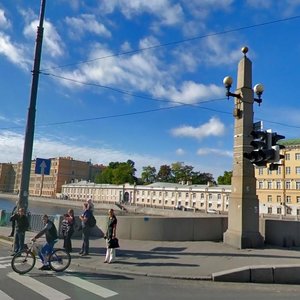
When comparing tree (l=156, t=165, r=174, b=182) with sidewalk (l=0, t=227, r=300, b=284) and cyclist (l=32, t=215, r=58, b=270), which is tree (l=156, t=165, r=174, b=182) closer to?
sidewalk (l=0, t=227, r=300, b=284)

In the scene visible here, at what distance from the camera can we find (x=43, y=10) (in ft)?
46.9

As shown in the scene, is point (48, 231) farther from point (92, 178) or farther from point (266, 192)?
point (92, 178)

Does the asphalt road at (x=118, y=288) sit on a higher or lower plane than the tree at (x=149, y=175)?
lower

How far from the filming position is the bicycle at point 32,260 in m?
9.88

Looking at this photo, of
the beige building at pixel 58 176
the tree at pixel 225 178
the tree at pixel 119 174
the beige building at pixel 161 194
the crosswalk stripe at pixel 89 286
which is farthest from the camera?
the beige building at pixel 58 176

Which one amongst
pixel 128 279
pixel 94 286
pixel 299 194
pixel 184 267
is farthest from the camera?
pixel 299 194

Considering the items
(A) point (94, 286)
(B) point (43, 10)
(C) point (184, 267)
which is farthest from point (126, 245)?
(B) point (43, 10)

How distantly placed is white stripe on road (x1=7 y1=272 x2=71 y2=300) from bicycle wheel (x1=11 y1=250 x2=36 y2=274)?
20 cm

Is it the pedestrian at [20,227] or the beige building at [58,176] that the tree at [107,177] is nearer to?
the beige building at [58,176]

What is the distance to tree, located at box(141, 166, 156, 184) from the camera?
A: 138625 mm

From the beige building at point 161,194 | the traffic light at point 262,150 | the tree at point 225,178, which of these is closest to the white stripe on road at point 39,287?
the traffic light at point 262,150

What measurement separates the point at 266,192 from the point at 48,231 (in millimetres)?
89536

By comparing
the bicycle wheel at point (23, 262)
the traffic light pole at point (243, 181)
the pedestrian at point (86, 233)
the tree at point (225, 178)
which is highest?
the tree at point (225, 178)

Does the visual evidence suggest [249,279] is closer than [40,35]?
Yes
